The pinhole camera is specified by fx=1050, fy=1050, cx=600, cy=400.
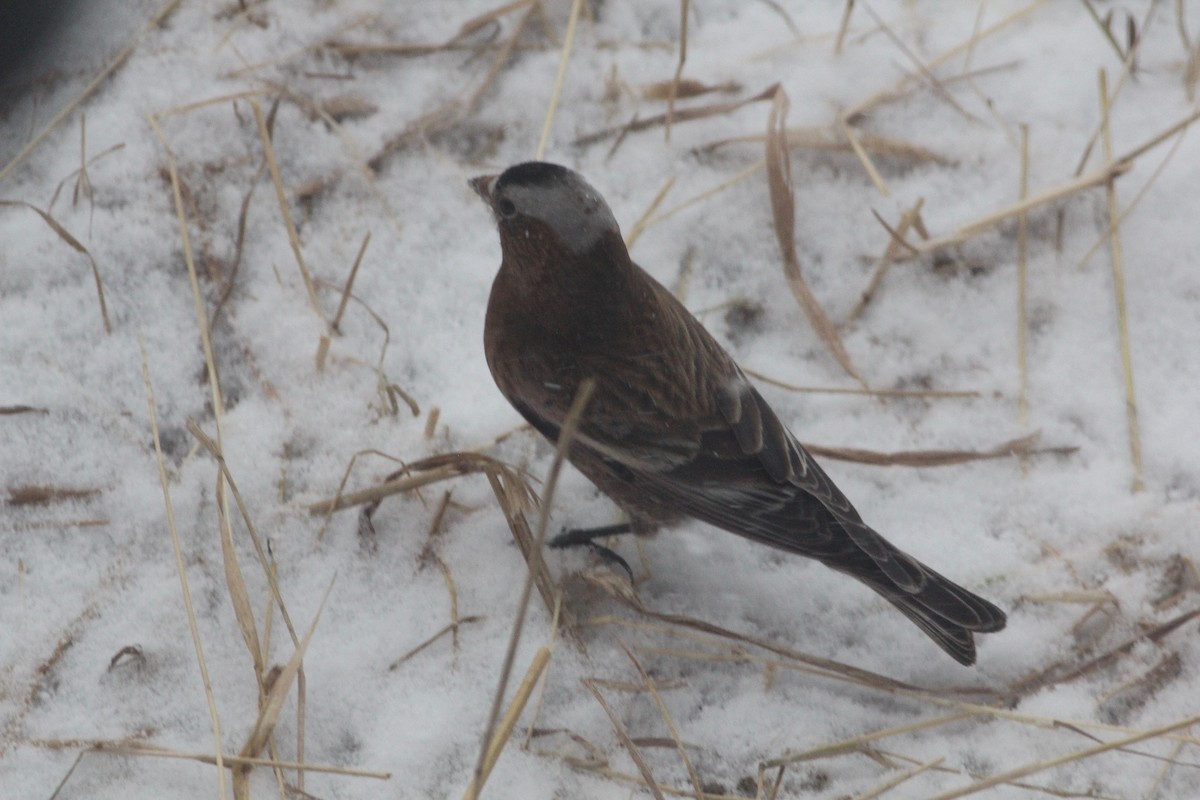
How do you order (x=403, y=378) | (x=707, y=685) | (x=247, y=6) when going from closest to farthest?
(x=707, y=685) < (x=403, y=378) < (x=247, y=6)

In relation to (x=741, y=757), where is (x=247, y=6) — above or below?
above

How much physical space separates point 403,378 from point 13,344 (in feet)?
3.74

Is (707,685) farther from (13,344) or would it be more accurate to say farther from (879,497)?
(13,344)

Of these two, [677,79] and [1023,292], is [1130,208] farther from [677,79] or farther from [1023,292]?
[677,79]

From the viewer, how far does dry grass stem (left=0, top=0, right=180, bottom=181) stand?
11.4 feet

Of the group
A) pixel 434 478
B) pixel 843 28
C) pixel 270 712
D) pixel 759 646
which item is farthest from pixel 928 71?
pixel 270 712

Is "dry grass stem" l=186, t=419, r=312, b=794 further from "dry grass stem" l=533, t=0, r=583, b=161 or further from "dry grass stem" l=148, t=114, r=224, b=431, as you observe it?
"dry grass stem" l=533, t=0, r=583, b=161

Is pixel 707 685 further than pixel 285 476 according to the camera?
No

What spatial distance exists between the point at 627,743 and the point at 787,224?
6.12ft

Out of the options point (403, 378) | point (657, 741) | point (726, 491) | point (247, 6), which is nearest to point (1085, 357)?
point (726, 491)

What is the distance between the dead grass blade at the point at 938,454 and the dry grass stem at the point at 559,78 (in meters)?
1.41

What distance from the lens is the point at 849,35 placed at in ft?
13.6

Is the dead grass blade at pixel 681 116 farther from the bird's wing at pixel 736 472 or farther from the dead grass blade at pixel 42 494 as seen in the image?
the dead grass blade at pixel 42 494

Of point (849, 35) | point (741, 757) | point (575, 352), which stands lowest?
point (741, 757)
